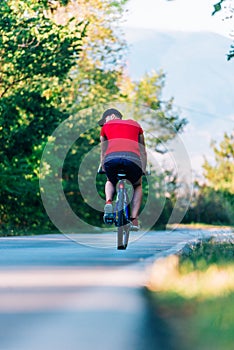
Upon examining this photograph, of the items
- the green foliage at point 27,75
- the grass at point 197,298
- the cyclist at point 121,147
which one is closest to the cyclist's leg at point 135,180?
the cyclist at point 121,147

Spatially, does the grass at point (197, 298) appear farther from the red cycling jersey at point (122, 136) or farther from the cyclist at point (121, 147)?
the red cycling jersey at point (122, 136)

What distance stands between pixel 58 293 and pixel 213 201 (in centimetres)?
5324

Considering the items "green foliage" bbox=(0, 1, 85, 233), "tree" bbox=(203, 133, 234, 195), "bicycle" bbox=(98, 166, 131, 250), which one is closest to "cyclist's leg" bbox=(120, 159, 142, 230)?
"bicycle" bbox=(98, 166, 131, 250)

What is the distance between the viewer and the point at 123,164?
14.9m

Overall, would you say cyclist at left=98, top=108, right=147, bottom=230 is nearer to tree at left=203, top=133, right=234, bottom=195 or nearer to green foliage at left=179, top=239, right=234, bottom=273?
green foliage at left=179, top=239, right=234, bottom=273

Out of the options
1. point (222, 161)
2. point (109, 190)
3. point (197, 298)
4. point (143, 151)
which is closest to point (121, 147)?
point (143, 151)

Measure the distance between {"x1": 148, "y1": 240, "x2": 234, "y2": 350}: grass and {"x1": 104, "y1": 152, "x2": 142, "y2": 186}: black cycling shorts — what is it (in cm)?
207

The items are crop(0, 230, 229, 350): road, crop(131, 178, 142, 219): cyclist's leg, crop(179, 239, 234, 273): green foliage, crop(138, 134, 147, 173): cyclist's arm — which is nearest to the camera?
crop(0, 230, 229, 350): road

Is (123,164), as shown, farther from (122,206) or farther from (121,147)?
(122,206)

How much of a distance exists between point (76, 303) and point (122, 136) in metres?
6.46

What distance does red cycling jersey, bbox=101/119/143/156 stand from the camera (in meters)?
14.8

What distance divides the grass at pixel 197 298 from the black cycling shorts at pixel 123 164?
207cm

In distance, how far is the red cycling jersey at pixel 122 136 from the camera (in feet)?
48.7

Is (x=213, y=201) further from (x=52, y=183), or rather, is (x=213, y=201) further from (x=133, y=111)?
(x=52, y=183)
